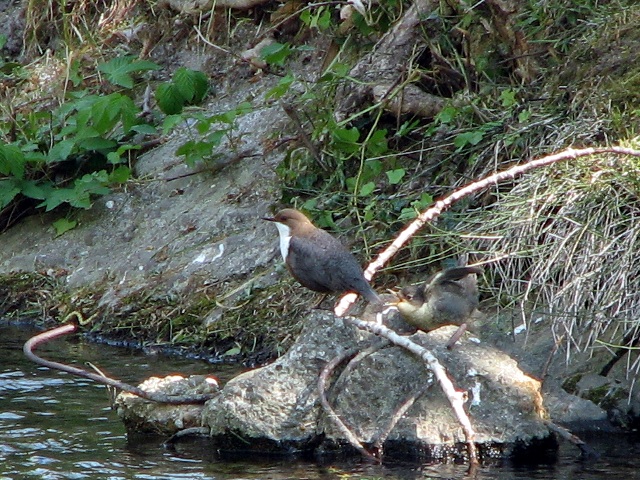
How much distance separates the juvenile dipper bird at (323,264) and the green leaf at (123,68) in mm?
3062

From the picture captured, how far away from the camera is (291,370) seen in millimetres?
4906

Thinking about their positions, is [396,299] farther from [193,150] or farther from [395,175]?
[193,150]

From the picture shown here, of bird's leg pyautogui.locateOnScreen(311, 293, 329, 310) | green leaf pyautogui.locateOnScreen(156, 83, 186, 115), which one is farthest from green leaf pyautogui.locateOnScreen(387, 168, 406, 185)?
green leaf pyautogui.locateOnScreen(156, 83, 186, 115)

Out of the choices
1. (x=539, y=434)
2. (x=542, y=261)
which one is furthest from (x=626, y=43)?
(x=539, y=434)

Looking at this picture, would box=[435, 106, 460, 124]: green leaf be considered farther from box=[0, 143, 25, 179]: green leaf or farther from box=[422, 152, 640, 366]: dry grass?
box=[0, 143, 25, 179]: green leaf

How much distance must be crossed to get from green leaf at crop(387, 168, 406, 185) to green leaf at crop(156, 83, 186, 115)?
7.22 ft

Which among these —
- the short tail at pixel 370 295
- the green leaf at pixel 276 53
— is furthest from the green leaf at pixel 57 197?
the short tail at pixel 370 295

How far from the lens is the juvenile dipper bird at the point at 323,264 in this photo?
5891mm

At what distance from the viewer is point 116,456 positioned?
15.8ft

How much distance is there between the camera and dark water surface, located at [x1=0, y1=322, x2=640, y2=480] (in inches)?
177

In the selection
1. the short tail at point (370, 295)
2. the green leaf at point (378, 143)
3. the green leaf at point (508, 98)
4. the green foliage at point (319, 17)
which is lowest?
the short tail at point (370, 295)

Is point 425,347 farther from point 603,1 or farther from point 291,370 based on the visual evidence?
point 603,1

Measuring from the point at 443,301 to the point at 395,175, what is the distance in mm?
1473

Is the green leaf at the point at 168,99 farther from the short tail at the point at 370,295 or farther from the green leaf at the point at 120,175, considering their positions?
the short tail at the point at 370,295
